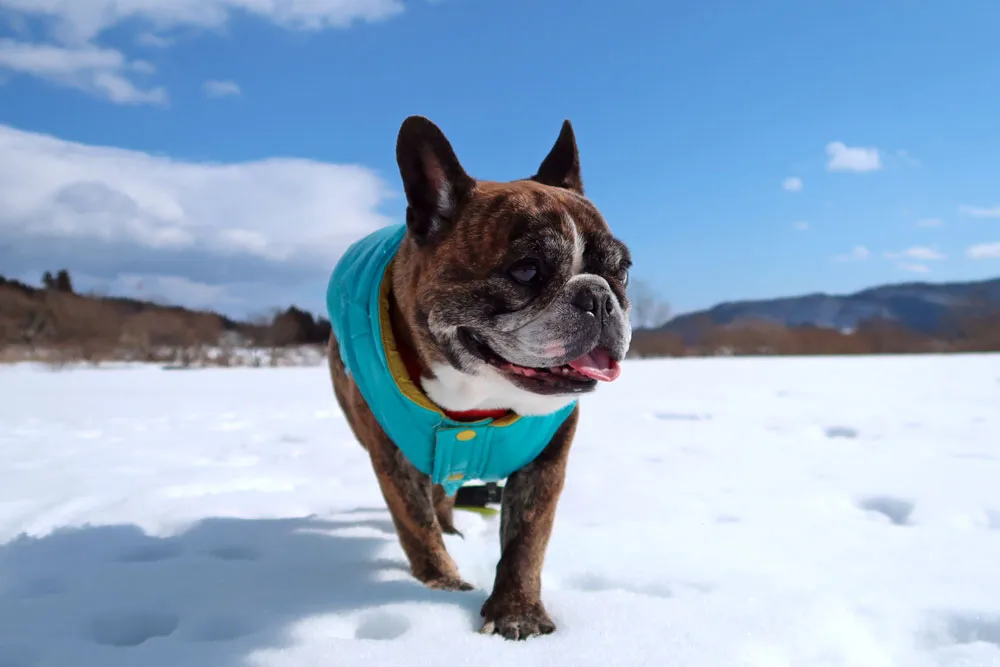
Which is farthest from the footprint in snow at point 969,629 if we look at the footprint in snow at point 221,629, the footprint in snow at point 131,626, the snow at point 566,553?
the footprint in snow at point 131,626

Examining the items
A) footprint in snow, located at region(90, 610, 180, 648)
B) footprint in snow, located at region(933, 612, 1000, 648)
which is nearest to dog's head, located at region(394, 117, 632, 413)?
footprint in snow, located at region(90, 610, 180, 648)

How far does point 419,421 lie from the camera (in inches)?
108

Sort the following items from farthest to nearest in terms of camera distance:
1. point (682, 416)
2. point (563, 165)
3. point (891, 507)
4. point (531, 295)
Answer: point (682, 416) → point (891, 507) → point (563, 165) → point (531, 295)

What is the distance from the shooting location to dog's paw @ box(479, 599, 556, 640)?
7.84 ft

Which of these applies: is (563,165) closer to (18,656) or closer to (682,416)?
(18,656)

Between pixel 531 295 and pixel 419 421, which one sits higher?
pixel 531 295

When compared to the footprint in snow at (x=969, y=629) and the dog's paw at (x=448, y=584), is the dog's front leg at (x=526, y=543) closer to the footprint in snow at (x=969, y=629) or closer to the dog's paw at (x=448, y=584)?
the dog's paw at (x=448, y=584)

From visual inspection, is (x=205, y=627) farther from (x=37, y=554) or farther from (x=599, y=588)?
(x=599, y=588)

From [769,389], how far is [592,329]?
29.5 feet

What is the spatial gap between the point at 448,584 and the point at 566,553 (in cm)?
63

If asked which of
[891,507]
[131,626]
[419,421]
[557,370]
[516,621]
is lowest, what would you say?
[131,626]

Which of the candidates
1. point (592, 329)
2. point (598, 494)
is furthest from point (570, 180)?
point (598, 494)

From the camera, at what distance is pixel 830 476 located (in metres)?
4.69

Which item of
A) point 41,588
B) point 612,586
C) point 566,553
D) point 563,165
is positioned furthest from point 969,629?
point 41,588
